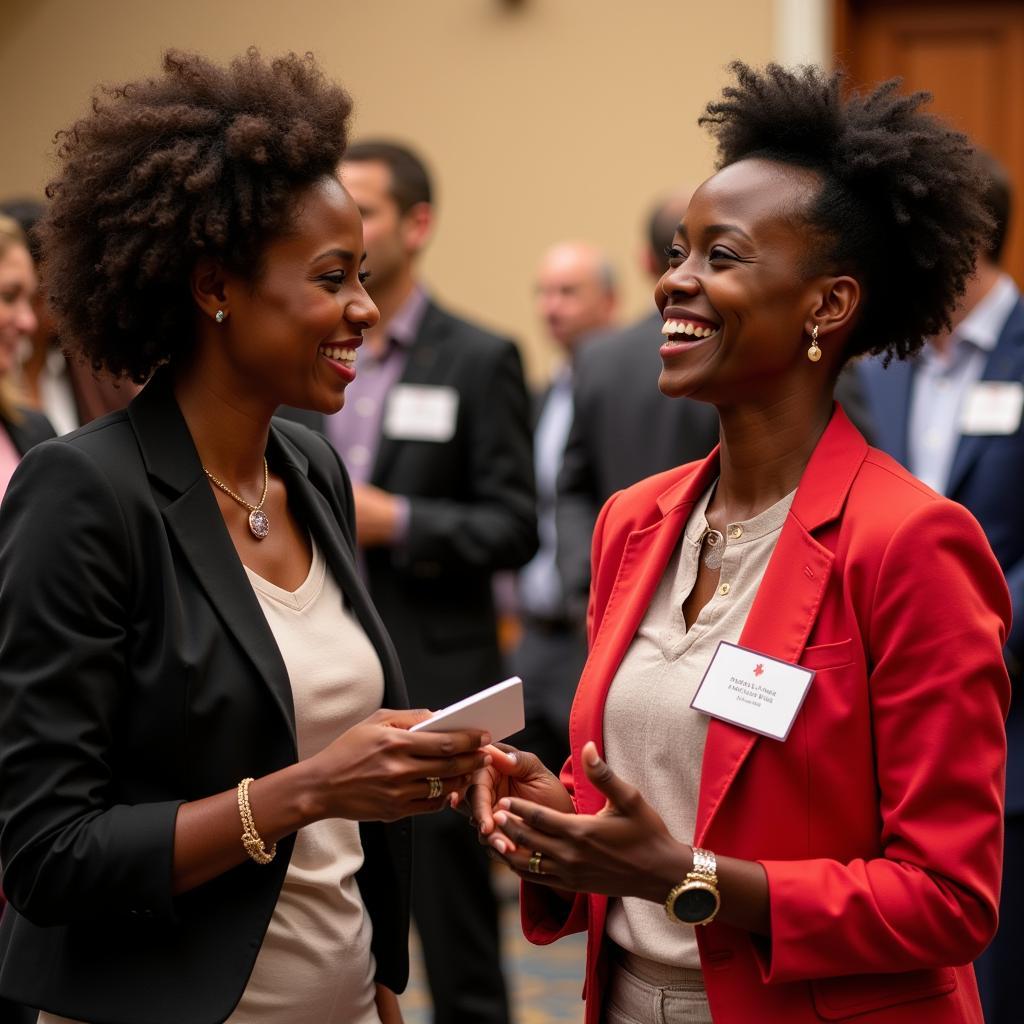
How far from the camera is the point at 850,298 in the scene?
220cm

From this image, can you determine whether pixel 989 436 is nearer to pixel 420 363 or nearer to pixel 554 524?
pixel 420 363

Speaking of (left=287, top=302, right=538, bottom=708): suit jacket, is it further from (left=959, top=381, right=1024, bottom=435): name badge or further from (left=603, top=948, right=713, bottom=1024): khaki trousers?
(left=603, top=948, right=713, bottom=1024): khaki trousers

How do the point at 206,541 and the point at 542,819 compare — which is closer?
the point at 542,819

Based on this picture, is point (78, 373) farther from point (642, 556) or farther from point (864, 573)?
point (864, 573)

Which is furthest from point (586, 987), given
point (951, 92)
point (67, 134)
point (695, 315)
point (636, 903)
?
point (951, 92)

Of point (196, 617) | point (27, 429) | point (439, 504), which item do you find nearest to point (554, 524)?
point (439, 504)

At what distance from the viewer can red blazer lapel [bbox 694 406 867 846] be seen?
6.53 ft

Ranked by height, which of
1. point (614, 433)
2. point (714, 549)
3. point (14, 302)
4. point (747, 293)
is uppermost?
point (747, 293)

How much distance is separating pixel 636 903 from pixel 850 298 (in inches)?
35.6

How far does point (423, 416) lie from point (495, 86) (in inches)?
151

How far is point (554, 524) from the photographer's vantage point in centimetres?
531

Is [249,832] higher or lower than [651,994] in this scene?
higher

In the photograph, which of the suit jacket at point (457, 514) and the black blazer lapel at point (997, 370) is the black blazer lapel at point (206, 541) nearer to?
the suit jacket at point (457, 514)

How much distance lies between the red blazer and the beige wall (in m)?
5.53
